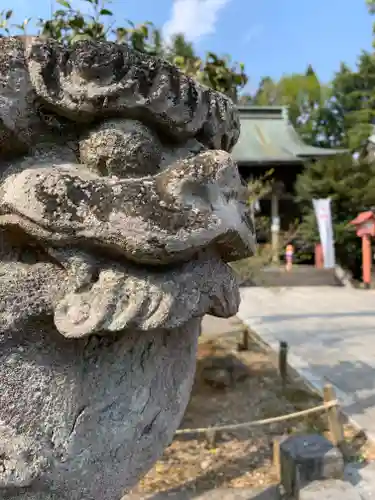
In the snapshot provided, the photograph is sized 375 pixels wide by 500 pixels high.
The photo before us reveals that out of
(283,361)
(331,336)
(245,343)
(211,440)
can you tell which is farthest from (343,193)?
(211,440)

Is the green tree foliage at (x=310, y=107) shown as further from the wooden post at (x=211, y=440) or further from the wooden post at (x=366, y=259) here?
the wooden post at (x=211, y=440)

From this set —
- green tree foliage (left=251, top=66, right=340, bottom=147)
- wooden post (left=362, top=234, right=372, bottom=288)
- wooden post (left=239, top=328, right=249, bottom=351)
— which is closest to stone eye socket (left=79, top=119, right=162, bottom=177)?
wooden post (left=239, top=328, right=249, bottom=351)

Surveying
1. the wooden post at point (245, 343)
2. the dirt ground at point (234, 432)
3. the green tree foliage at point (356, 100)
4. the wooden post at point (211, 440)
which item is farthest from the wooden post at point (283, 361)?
the green tree foliage at point (356, 100)

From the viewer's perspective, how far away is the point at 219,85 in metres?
3.36

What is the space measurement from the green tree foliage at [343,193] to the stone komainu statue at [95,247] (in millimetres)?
11058

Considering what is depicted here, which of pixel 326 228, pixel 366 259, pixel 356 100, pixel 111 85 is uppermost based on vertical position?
pixel 356 100

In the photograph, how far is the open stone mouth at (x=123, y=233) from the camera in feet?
2.56

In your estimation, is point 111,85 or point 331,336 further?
point 331,336

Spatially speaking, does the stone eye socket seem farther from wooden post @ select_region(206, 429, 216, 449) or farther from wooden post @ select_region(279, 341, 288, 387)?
wooden post @ select_region(279, 341, 288, 387)

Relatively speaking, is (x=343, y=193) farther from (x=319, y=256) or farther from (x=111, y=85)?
(x=111, y=85)

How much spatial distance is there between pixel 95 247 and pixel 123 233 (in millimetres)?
63

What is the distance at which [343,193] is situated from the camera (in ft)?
37.8

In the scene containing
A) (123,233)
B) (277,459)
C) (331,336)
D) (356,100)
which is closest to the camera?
(123,233)

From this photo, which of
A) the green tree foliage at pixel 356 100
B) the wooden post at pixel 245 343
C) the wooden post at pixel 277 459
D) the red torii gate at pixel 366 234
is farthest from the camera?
the green tree foliage at pixel 356 100
